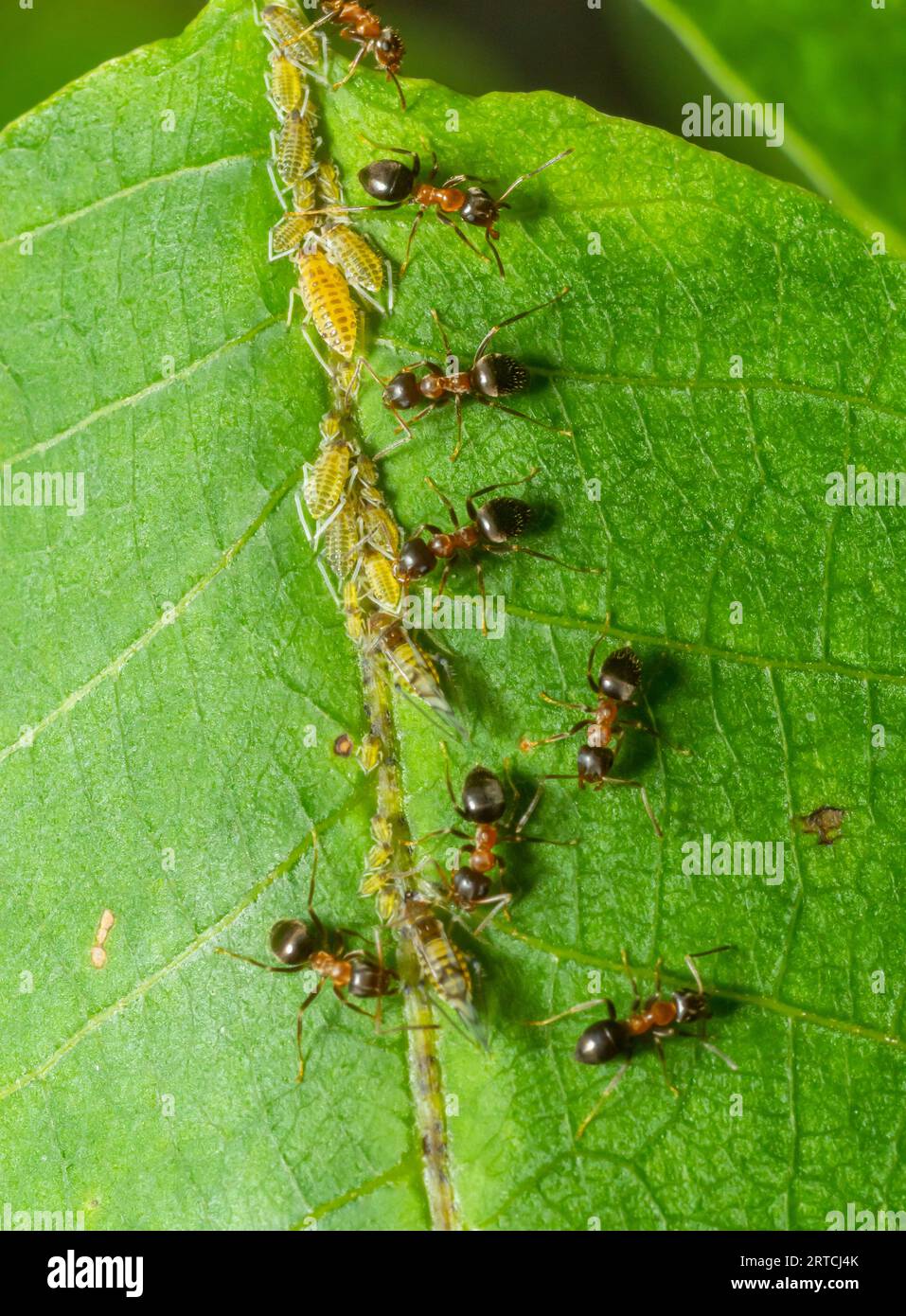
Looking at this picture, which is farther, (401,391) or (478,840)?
(401,391)

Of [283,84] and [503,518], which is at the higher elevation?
[283,84]

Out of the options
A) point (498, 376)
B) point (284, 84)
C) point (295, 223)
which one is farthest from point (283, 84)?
point (498, 376)

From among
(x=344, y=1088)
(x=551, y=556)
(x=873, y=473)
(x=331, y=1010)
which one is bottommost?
(x=344, y=1088)

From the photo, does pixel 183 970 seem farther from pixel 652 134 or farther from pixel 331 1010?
pixel 652 134

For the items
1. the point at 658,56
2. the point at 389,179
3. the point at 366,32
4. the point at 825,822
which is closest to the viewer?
the point at 389,179

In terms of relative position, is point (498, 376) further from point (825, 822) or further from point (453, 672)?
point (825, 822)

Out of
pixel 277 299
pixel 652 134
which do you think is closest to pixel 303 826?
pixel 277 299
